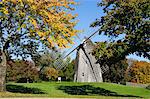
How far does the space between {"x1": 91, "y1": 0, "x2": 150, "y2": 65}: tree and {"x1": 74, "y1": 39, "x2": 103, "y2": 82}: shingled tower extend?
988 inches

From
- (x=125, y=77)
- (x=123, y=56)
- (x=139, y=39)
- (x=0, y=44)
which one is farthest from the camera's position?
(x=125, y=77)

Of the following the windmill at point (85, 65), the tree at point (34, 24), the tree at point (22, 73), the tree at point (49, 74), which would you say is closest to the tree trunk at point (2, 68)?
the tree at point (34, 24)

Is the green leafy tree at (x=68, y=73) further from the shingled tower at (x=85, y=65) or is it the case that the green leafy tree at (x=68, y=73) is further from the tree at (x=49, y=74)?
the shingled tower at (x=85, y=65)

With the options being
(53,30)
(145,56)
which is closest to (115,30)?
(145,56)

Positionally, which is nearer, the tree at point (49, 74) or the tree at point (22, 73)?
the tree at point (22, 73)

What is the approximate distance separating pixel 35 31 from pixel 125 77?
85.5m

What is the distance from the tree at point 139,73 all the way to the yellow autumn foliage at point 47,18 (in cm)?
8832

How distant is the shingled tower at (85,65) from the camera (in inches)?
2525

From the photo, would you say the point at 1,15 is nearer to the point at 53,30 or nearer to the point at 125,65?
the point at 53,30

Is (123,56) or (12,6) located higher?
(12,6)

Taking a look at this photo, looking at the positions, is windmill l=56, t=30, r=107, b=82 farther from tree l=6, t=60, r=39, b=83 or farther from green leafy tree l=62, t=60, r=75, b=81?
green leafy tree l=62, t=60, r=75, b=81

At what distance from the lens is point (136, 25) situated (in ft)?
118

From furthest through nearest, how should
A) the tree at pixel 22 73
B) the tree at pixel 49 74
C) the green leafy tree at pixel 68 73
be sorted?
the green leafy tree at pixel 68 73
the tree at pixel 49 74
the tree at pixel 22 73

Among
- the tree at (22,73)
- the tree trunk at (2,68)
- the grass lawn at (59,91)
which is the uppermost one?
the tree at (22,73)
